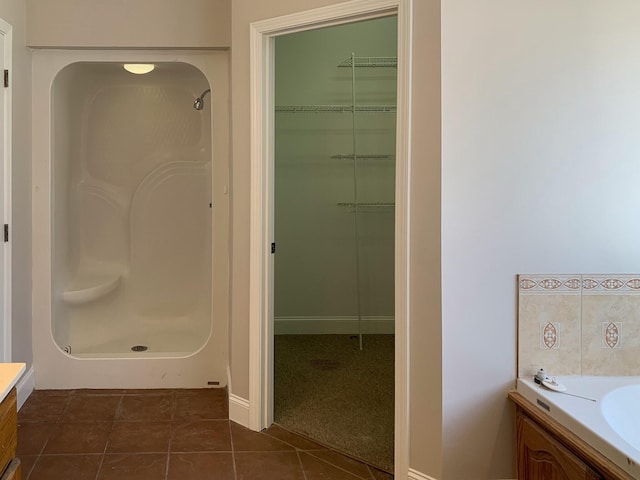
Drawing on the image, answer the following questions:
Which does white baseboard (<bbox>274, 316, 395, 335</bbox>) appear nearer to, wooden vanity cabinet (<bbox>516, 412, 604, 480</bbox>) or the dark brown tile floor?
the dark brown tile floor

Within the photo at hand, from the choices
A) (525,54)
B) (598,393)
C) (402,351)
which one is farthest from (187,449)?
(525,54)

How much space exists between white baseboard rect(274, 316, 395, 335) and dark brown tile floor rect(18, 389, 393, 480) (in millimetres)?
1395

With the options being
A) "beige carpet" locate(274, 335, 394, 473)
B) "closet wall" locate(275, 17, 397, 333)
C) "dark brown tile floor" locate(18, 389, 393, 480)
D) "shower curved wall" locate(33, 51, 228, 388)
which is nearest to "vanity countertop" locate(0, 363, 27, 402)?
"dark brown tile floor" locate(18, 389, 393, 480)

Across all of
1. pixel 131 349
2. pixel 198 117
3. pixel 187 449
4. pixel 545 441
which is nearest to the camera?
pixel 545 441

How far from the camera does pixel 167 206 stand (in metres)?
3.63

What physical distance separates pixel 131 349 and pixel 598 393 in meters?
2.93

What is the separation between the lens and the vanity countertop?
43.4 inches

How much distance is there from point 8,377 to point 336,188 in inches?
125

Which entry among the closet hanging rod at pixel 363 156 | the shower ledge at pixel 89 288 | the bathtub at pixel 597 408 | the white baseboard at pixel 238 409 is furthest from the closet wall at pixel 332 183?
the bathtub at pixel 597 408

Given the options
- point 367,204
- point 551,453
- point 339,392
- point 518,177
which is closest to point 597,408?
point 551,453

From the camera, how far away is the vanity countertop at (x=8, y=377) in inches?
43.4

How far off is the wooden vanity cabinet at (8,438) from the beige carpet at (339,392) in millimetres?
1548

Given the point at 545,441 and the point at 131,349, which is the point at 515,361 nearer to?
the point at 545,441

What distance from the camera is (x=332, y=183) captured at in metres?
4.08
